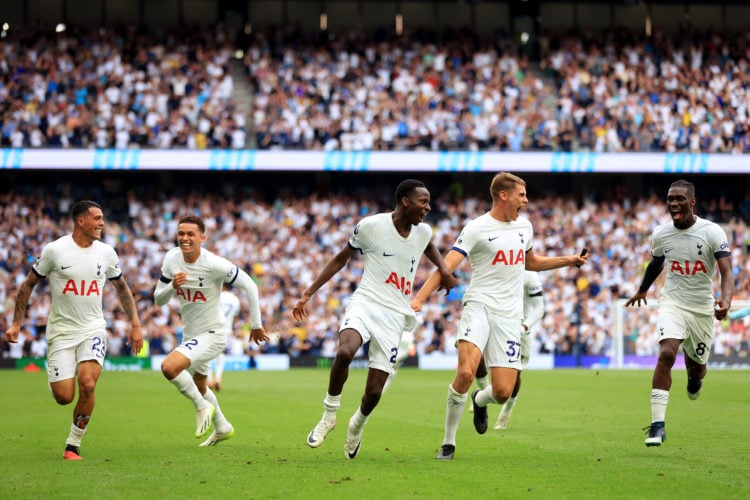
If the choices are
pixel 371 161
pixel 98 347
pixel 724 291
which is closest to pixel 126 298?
pixel 98 347

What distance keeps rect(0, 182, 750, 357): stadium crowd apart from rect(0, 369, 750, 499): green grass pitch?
530 inches

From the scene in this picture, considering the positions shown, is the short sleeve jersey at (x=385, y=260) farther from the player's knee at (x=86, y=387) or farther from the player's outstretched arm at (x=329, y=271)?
the player's knee at (x=86, y=387)

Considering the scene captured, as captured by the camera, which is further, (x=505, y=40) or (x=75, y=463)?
(x=505, y=40)

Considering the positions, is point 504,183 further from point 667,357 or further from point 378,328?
point 667,357

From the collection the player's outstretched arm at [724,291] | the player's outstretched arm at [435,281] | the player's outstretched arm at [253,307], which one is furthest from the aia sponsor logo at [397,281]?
the player's outstretched arm at [724,291]

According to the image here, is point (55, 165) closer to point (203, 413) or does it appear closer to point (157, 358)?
point (157, 358)

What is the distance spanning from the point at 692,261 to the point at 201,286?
5532 millimetres

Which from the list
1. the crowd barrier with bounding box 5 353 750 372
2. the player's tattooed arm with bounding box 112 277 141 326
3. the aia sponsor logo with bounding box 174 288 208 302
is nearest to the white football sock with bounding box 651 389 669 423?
the aia sponsor logo with bounding box 174 288 208 302

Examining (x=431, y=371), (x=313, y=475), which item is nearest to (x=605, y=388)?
(x=431, y=371)

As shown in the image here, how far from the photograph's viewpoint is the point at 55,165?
36.8m

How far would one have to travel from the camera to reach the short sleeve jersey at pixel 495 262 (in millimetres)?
11203

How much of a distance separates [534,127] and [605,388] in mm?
17233

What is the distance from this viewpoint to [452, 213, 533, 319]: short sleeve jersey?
1120 cm

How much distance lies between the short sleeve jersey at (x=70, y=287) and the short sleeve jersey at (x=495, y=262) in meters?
3.94
